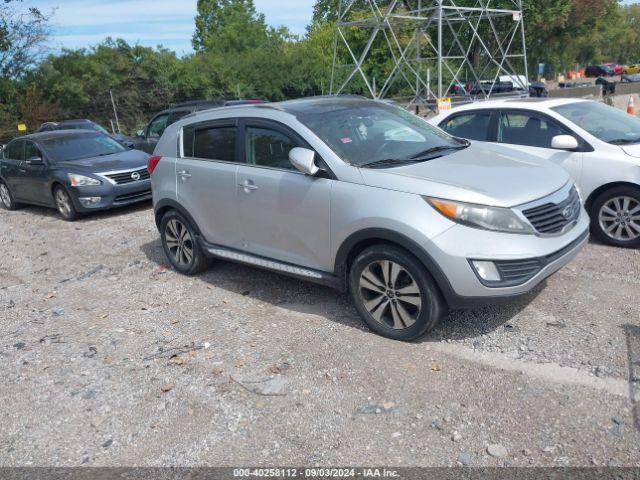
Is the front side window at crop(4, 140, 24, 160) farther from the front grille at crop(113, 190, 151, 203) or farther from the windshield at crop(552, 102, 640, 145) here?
the windshield at crop(552, 102, 640, 145)

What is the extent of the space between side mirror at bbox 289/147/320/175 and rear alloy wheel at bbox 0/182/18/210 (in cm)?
919

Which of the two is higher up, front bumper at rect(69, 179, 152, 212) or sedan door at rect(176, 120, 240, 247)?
sedan door at rect(176, 120, 240, 247)

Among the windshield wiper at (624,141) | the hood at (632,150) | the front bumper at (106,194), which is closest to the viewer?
the hood at (632,150)

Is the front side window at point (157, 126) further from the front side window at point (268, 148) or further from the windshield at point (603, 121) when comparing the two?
the windshield at point (603, 121)

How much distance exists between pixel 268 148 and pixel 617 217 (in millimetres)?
3740

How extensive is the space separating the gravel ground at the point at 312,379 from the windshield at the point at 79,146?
5218 mm

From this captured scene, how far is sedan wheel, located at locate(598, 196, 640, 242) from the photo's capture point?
5848 millimetres

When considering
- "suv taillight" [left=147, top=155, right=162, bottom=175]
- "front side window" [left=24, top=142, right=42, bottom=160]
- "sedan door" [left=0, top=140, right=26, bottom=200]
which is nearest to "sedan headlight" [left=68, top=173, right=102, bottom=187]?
"front side window" [left=24, top=142, right=42, bottom=160]

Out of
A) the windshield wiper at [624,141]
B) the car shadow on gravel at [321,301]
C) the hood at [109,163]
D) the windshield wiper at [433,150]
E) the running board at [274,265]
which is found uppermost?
the windshield wiper at [433,150]

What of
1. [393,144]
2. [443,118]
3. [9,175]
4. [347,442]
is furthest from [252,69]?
[347,442]

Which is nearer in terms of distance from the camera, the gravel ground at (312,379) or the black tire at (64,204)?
the gravel ground at (312,379)

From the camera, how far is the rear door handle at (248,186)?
502cm

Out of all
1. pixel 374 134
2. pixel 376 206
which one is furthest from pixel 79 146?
pixel 376 206

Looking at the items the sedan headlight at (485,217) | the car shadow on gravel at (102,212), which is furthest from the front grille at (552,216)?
the car shadow on gravel at (102,212)
